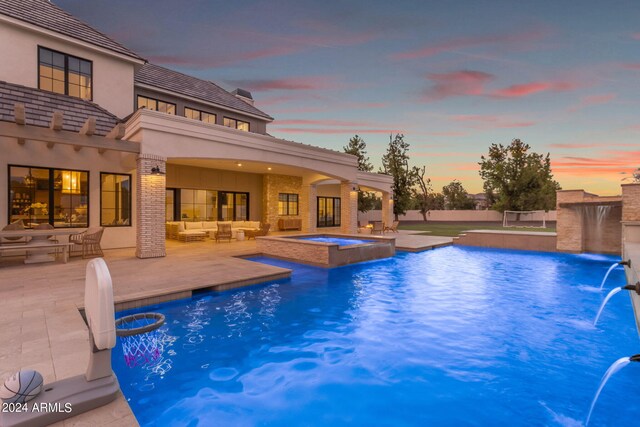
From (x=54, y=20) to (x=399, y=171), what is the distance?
26919 mm

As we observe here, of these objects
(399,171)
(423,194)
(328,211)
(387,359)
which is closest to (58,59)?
(387,359)

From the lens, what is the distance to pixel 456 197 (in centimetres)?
5519

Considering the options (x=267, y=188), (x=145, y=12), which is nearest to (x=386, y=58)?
(x=267, y=188)

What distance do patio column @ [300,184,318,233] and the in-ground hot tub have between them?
8.09 metres

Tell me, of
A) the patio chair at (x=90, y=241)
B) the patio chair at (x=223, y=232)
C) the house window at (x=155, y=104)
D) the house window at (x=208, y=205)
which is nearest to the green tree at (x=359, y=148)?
the house window at (x=208, y=205)

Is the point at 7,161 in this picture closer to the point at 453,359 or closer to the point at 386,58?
the point at 453,359

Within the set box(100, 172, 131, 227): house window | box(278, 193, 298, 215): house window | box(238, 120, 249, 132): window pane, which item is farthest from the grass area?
box(100, 172, 131, 227): house window

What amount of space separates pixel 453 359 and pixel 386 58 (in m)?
16.6

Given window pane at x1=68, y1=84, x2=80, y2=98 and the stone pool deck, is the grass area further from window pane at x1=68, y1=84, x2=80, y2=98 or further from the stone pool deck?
window pane at x1=68, y1=84, x2=80, y2=98

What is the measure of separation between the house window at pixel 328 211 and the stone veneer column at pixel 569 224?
1536cm

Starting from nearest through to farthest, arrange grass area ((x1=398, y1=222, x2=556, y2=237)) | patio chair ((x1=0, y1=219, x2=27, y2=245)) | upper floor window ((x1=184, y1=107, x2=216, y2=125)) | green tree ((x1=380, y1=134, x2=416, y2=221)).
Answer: patio chair ((x1=0, y1=219, x2=27, y2=245)) < upper floor window ((x1=184, y1=107, x2=216, y2=125)) < grass area ((x1=398, y1=222, x2=556, y2=237)) < green tree ((x1=380, y1=134, x2=416, y2=221))

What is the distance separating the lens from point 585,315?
684 cm

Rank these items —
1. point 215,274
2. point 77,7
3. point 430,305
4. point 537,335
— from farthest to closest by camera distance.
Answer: point 77,7 < point 215,274 < point 430,305 < point 537,335

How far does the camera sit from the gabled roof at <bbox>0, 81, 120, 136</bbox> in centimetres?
1063
